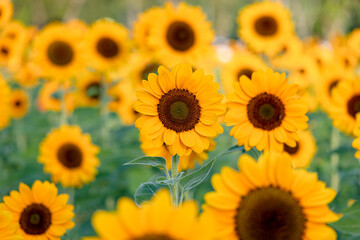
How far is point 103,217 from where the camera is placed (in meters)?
0.82

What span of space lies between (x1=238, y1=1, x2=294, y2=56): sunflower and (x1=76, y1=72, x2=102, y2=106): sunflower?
1.43 metres

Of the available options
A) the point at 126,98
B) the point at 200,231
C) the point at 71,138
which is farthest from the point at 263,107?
the point at 126,98

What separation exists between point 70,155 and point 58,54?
1.09 meters

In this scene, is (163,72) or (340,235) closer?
(163,72)

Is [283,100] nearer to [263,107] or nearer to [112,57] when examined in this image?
[263,107]

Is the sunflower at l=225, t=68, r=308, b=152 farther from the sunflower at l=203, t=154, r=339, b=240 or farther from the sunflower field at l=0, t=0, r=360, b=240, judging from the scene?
the sunflower at l=203, t=154, r=339, b=240

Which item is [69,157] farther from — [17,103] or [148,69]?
[17,103]

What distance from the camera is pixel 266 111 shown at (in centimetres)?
161

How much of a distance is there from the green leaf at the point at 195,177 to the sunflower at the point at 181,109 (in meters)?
0.10

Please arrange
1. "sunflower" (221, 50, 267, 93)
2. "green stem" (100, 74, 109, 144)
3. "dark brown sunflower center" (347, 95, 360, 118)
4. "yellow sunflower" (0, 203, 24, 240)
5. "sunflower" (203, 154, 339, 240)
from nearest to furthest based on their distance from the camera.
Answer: "sunflower" (203, 154, 339, 240) → "yellow sunflower" (0, 203, 24, 240) → "dark brown sunflower center" (347, 95, 360, 118) → "sunflower" (221, 50, 267, 93) → "green stem" (100, 74, 109, 144)

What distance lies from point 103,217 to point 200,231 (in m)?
0.18

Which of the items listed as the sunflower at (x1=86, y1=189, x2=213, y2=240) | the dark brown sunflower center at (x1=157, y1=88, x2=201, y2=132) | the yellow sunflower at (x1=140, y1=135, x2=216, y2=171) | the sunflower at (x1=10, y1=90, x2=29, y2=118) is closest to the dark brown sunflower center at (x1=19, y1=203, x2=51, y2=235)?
the yellow sunflower at (x1=140, y1=135, x2=216, y2=171)

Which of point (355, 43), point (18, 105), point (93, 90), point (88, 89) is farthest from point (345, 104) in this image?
point (18, 105)

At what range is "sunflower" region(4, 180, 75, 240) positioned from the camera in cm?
154
